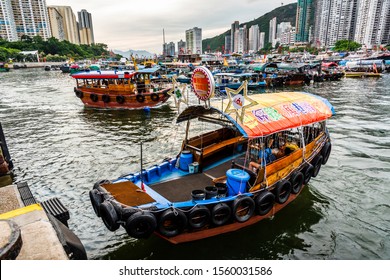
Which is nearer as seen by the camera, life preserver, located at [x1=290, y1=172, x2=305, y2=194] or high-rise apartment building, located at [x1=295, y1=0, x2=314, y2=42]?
life preserver, located at [x1=290, y1=172, x2=305, y2=194]

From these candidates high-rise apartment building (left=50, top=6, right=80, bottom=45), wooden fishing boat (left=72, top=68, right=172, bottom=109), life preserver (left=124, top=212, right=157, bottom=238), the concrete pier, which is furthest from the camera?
high-rise apartment building (left=50, top=6, right=80, bottom=45)

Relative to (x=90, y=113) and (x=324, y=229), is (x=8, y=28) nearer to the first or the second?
(x=90, y=113)

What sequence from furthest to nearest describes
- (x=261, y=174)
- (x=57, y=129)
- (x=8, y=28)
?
(x=8, y=28) → (x=57, y=129) → (x=261, y=174)

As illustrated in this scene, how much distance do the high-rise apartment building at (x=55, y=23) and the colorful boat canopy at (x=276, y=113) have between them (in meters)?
199

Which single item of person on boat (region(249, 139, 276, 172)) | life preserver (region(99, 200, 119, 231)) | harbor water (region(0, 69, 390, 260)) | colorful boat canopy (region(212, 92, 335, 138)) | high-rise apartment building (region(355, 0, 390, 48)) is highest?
high-rise apartment building (region(355, 0, 390, 48))

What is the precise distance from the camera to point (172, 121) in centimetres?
2025

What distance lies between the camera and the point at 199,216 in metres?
6.19

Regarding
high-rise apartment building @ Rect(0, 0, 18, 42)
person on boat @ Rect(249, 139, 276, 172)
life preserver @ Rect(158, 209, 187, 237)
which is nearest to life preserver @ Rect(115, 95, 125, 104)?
person on boat @ Rect(249, 139, 276, 172)

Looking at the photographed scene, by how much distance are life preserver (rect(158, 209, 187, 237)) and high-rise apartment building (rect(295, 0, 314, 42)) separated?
205m

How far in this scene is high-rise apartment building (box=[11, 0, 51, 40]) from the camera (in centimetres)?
14088

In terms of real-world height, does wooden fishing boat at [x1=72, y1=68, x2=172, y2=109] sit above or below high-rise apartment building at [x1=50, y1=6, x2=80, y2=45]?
below

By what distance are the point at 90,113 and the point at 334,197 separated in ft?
67.3

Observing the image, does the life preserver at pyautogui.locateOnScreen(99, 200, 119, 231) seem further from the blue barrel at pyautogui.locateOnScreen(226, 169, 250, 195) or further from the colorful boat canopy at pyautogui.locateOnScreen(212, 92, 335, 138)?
the colorful boat canopy at pyautogui.locateOnScreen(212, 92, 335, 138)
